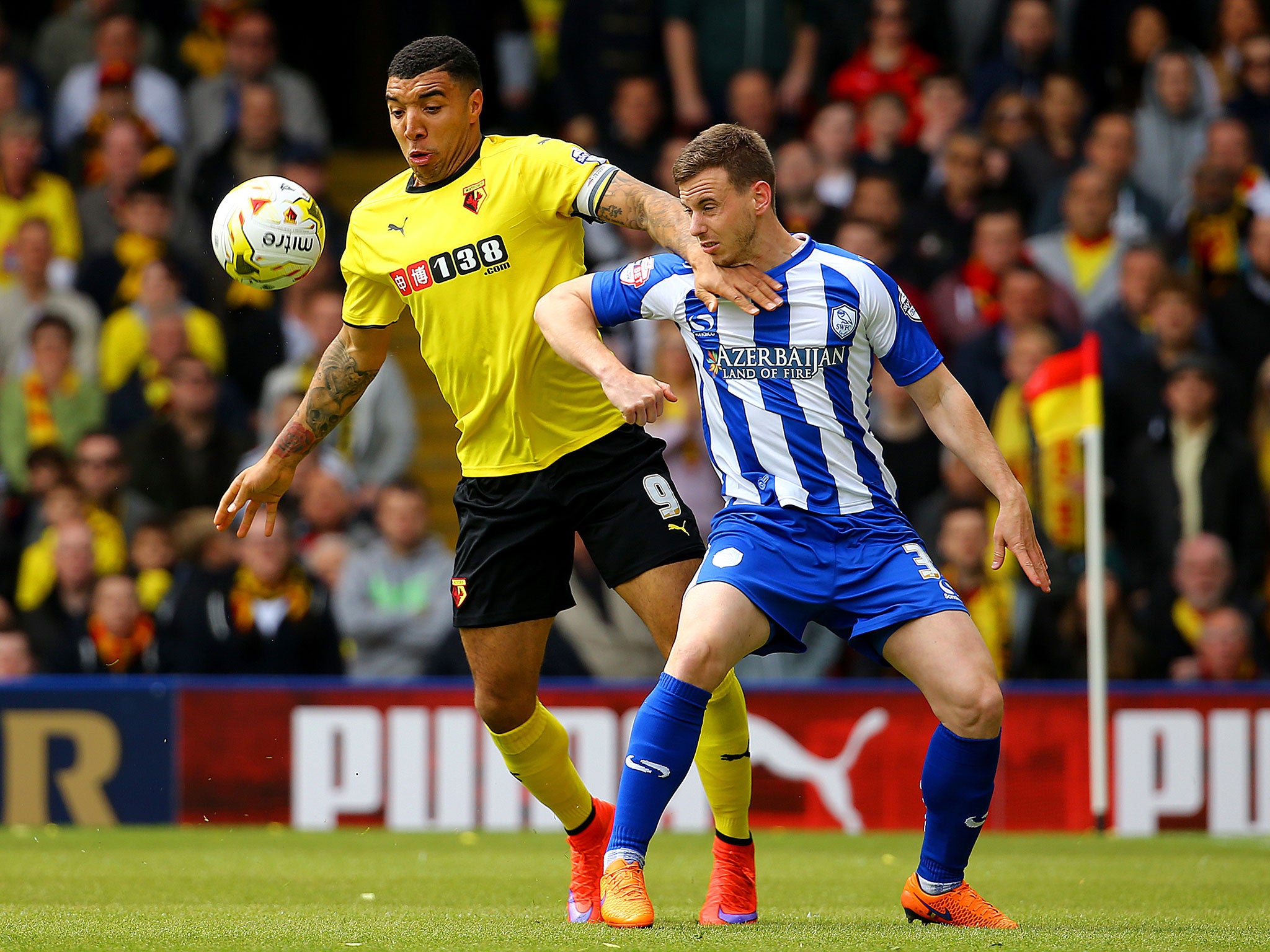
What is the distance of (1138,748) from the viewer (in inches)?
393

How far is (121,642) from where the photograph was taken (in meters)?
10.6

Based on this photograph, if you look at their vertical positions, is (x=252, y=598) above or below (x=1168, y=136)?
below

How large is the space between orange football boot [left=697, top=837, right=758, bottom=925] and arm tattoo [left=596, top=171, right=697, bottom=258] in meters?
1.84

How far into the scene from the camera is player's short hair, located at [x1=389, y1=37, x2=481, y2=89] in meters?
5.72

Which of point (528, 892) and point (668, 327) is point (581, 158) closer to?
point (528, 892)

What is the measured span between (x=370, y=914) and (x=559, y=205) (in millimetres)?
2356

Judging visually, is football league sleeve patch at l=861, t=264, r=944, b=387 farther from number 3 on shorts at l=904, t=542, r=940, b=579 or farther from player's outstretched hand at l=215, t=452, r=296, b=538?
player's outstretched hand at l=215, t=452, r=296, b=538

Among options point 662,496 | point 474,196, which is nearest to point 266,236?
point 474,196

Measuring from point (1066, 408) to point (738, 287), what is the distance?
17.5 feet

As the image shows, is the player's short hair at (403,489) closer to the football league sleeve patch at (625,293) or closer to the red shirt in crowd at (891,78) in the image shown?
the red shirt in crowd at (891,78)

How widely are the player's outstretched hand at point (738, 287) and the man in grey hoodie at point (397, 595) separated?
5502 millimetres

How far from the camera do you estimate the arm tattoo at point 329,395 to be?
616cm

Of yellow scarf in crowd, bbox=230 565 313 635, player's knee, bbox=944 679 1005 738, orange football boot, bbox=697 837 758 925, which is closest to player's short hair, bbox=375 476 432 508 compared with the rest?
yellow scarf in crowd, bbox=230 565 313 635

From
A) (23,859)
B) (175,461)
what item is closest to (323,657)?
(175,461)
